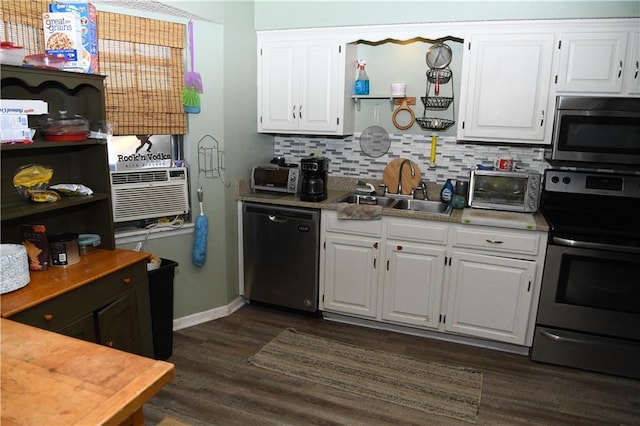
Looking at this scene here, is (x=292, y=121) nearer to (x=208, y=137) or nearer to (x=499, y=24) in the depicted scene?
(x=208, y=137)

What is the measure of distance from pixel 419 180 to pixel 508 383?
62.5 inches

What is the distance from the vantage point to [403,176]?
367 cm

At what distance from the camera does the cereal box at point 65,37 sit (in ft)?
7.34

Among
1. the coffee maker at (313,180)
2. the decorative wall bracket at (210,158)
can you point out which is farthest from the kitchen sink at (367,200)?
the decorative wall bracket at (210,158)

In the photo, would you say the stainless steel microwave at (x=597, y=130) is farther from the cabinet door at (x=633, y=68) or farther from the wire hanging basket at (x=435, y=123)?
the wire hanging basket at (x=435, y=123)

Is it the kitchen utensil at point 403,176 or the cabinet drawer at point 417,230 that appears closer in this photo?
the cabinet drawer at point 417,230

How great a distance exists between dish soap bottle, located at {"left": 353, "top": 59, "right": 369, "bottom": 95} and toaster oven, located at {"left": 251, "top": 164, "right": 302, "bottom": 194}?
761 mm

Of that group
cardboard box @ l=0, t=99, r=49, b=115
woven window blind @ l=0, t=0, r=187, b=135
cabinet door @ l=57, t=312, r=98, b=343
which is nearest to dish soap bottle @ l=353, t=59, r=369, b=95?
woven window blind @ l=0, t=0, r=187, b=135

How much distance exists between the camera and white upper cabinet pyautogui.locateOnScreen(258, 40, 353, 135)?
347 cm

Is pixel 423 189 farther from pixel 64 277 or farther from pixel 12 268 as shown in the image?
pixel 12 268

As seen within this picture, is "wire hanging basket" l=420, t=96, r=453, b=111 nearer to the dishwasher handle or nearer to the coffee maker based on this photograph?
the coffee maker

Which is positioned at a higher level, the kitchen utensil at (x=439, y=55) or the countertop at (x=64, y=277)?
the kitchen utensil at (x=439, y=55)

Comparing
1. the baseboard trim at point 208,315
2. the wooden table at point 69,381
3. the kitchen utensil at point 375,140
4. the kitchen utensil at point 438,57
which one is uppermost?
the kitchen utensil at point 438,57

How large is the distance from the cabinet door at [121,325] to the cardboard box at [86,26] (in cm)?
118
